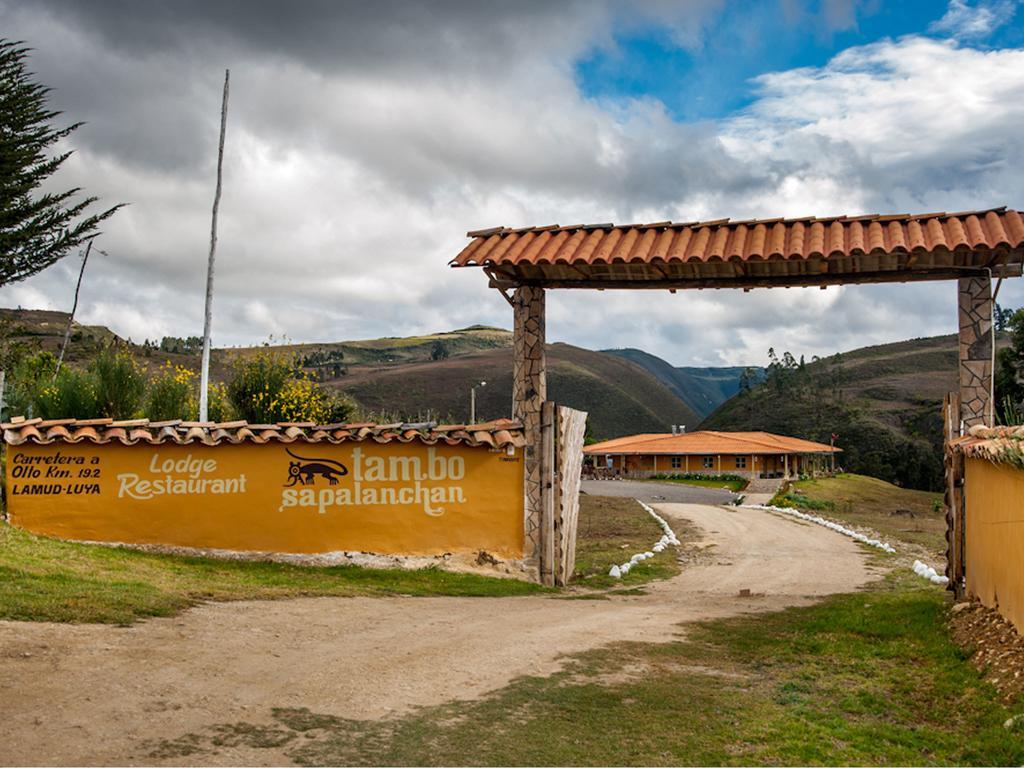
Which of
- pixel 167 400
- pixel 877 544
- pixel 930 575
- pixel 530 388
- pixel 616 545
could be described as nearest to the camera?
pixel 530 388

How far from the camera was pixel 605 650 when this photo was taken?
8633 mm

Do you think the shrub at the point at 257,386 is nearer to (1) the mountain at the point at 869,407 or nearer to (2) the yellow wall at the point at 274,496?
(2) the yellow wall at the point at 274,496

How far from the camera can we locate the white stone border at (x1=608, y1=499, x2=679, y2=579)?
628 inches

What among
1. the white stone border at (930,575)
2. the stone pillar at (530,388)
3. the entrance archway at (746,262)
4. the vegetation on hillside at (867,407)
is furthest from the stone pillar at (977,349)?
the vegetation on hillside at (867,407)

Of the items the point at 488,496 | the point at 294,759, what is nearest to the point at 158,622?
the point at 294,759

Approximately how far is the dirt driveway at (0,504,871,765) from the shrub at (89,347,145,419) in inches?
438

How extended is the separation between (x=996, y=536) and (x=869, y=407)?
319ft

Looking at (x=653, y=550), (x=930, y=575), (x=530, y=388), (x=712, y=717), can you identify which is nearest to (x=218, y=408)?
(x=653, y=550)

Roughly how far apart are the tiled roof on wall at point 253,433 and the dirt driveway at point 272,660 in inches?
107

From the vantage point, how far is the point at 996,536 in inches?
361

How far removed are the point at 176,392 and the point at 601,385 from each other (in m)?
119

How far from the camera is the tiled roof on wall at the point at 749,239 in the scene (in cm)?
1226

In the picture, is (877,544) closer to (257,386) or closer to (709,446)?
(257,386)

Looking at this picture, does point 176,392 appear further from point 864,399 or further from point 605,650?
point 864,399
